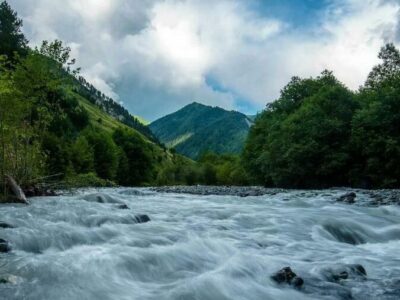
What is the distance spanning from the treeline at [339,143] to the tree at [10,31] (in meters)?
48.9

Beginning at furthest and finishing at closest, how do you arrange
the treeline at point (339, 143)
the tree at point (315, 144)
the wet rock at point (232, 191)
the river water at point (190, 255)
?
the tree at point (315, 144) < the treeline at point (339, 143) < the wet rock at point (232, 191) < the river water at point (190, 255)

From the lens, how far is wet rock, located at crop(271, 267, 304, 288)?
8.54 metres

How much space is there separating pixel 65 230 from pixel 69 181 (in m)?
16.4

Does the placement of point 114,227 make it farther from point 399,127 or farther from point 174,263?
point 399,127

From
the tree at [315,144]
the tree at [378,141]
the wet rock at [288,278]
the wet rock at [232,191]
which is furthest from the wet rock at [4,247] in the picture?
the tree at [315,144]

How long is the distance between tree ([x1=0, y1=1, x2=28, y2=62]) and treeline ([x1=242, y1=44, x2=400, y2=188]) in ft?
160

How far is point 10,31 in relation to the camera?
84.6m

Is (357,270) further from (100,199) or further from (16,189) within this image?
(100,199)

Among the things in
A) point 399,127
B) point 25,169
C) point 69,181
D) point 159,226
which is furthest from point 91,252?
point 399,127

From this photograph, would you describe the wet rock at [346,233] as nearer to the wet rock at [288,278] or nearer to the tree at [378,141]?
the wet rock at [288,278]

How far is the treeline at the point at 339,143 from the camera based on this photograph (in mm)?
45875

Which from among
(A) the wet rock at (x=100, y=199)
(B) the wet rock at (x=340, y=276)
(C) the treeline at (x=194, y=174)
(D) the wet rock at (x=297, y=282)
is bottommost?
(D) the wet rock at (x=297, y=282)

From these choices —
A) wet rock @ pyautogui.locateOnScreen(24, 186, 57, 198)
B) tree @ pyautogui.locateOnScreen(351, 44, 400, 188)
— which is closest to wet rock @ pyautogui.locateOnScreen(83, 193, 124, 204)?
wet rock @ pyautogui.locateOnScreen(24, 186, 57, 198)

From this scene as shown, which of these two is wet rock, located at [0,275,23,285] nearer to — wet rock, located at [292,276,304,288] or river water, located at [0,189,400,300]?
river water, located at [0,189,400,300]
